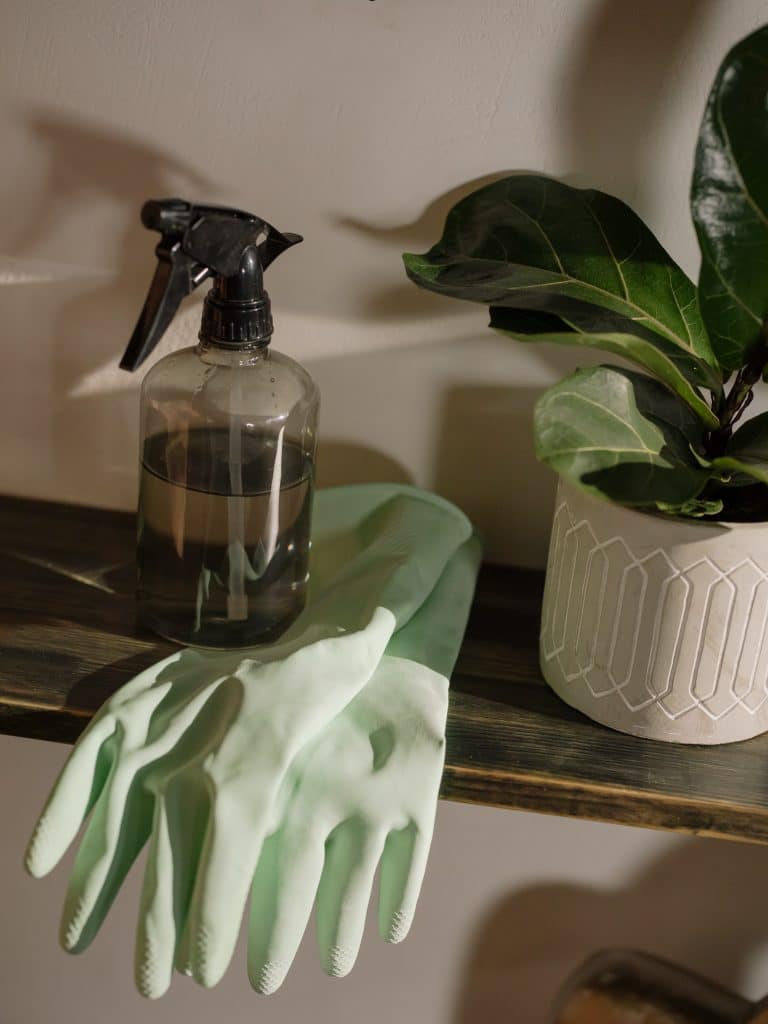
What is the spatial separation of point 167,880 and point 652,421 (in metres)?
0.29

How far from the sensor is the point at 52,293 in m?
0.62

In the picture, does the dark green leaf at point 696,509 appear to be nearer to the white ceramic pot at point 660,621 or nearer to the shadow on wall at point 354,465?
the white ceramic pot at point 660,621

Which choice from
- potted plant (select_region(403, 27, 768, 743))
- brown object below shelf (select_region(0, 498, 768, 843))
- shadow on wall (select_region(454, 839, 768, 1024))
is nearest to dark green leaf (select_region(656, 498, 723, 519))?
potted plant (select_region(403, 27, 768, 743))

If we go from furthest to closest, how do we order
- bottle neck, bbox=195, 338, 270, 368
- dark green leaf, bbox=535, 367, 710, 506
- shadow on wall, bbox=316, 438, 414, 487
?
1. shadow on wall, bbox=316, 438, 414, 487
2. bottle neck, bbox=195, 338, 270, 368
3. dark green leaf, bbox=535, 367, 710, 506

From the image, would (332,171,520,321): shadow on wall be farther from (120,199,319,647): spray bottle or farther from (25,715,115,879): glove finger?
(25,715,115,879): glove finger

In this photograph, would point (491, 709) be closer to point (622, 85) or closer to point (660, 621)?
point (660, 621)

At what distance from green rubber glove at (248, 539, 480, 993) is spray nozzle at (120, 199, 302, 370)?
0.61 feet

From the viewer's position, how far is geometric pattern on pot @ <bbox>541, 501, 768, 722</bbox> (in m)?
0.48

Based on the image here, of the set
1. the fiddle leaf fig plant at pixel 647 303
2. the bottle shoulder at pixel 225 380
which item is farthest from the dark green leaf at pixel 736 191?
the bottle shoulder at pixel 225 380

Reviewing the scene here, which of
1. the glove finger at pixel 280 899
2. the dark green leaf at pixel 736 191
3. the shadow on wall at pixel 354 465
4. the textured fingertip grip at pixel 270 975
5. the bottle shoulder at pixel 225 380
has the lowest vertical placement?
the textured fingertip grip at pixel 270 975

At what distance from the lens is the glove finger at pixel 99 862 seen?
0.47 meters

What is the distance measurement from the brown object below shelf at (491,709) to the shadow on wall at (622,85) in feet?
0.79

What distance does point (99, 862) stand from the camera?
47 centimetres

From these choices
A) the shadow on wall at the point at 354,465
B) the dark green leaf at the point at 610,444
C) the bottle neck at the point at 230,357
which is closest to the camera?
the dark green leaf at the point at 610,444
